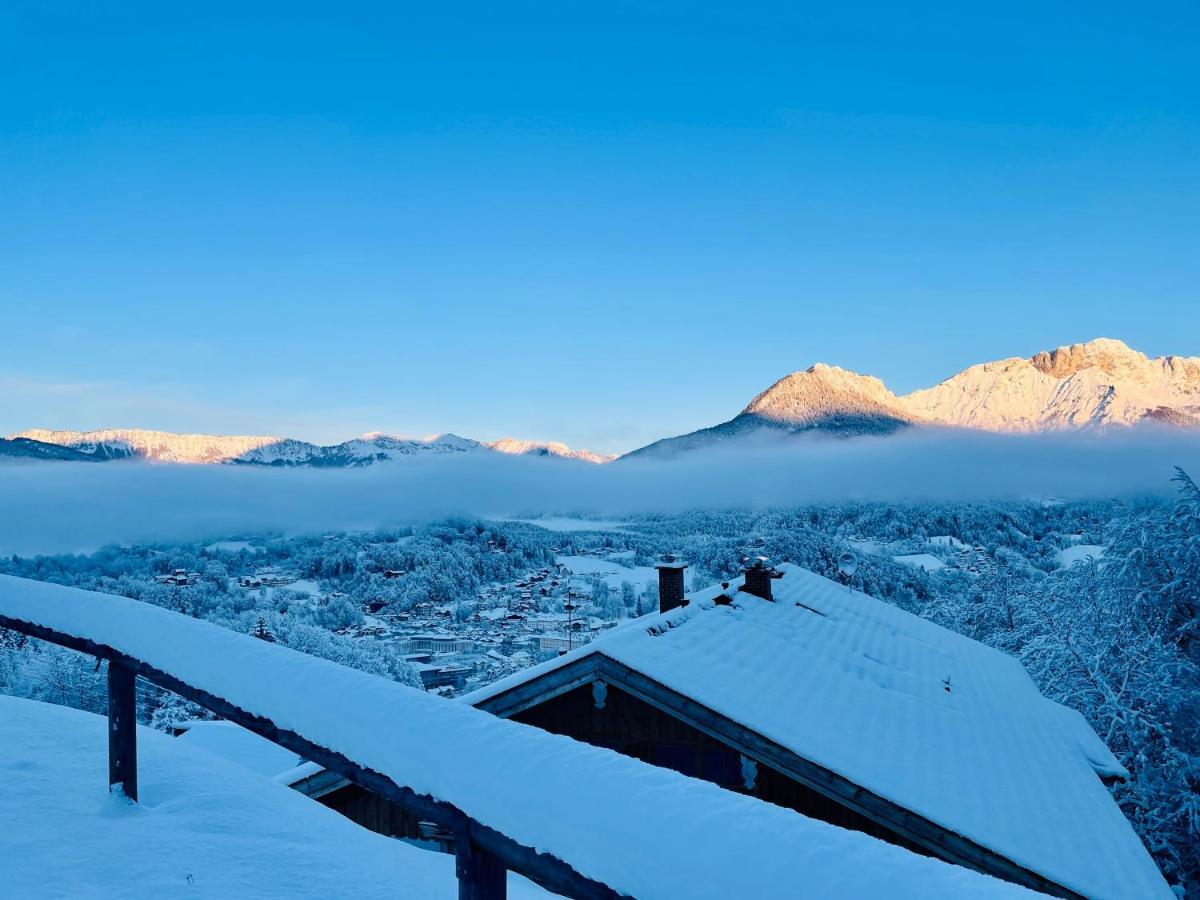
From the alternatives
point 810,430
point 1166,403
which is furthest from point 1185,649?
point 810,430

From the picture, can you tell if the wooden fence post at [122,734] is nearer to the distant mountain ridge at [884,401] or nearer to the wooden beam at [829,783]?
the wooden beam at [829,783]

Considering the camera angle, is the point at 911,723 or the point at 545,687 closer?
the point at 545,687

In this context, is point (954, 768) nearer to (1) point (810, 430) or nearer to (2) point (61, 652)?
(2) point (61, 652)

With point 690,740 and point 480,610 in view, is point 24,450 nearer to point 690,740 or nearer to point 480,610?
point 480,610

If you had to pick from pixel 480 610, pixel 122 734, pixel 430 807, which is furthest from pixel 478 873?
pixel 480 610

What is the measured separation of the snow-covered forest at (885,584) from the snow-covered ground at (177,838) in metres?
12.5

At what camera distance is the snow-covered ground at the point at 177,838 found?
8.21 ft


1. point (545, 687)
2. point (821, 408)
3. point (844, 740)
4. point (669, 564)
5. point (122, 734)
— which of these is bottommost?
point (844, 740)

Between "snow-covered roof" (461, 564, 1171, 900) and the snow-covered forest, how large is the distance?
6.12m

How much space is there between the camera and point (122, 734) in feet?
10.00

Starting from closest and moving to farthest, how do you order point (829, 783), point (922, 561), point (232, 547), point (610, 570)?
1. point (829, 783)
2. point (922, 561)
3. point (610, 570)
4. point (232, 547)

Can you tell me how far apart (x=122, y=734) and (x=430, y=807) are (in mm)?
2128

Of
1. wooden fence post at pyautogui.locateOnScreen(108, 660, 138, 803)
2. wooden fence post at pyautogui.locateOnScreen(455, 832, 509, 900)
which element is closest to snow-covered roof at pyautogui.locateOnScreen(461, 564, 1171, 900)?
wooden fence post at pyautogui.locateOnScreen(108, 660, 138, 803)

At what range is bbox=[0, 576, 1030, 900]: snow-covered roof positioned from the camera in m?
1.26
